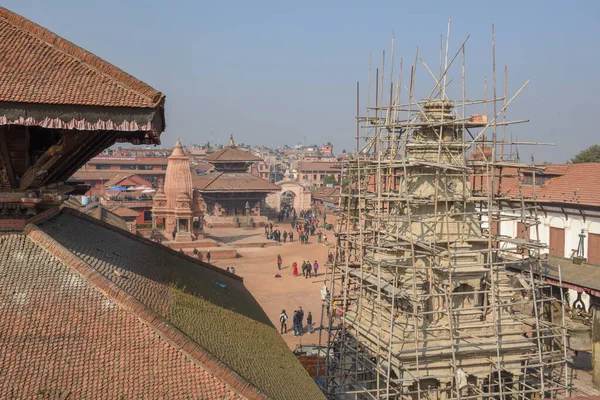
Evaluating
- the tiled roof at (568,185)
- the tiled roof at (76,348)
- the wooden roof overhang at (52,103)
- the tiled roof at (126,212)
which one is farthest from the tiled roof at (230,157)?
the tiled roof at (76,348)

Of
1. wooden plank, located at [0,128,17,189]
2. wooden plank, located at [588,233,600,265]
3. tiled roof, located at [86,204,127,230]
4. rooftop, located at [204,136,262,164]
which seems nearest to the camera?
wooden plank, located at [0,128,17,189]

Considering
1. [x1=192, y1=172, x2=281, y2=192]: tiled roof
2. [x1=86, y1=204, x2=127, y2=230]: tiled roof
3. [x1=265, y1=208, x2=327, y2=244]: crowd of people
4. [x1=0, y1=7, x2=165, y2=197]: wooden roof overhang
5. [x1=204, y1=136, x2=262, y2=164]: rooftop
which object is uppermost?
[x1=204, y1=136, x2=262, y2=164]: rooftop

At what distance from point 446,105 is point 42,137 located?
10847 millimetres

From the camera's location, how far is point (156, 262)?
9352mm

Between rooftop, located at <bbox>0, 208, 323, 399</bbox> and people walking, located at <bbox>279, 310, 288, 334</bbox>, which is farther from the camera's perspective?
people walking, located at <bbox>279, 310, 288, 334</bbox>

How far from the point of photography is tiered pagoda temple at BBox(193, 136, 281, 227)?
6084cm

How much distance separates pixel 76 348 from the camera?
17.5 ft

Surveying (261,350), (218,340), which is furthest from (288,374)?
(218,340)

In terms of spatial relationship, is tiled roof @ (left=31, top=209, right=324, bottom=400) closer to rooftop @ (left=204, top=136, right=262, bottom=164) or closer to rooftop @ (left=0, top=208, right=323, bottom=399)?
rooftop @ (left=0, top=208, right=323, bottom=399)

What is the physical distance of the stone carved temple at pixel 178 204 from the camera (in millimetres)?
46094

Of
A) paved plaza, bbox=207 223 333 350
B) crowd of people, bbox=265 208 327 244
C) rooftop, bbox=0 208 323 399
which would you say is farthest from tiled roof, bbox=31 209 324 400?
crowd of people, bbox=265 208 327 244

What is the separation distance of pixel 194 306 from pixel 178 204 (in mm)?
39569

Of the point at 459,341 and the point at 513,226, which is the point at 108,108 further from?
the point at 513,226

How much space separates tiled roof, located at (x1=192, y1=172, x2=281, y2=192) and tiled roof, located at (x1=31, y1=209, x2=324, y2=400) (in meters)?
50.1
